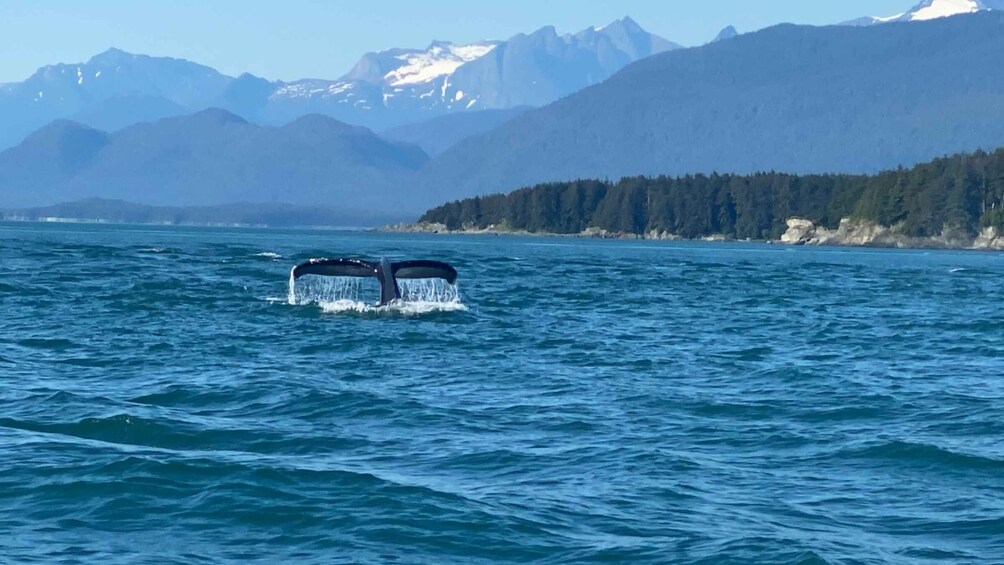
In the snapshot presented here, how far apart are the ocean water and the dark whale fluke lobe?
1.13m

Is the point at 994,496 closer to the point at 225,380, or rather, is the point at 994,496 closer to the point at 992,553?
the point at 992,553

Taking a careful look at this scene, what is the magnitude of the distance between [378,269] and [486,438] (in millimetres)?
21050

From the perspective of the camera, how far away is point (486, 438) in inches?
912

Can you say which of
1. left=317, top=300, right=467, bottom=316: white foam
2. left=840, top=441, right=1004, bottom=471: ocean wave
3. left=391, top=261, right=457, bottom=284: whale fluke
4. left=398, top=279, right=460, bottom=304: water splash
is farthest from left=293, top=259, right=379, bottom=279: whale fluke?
left=840, top=441, right=1004, bottom=471: ocean wave

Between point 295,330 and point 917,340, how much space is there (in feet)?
47.6

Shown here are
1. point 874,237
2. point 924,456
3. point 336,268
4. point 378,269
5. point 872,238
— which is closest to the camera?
point 924,456

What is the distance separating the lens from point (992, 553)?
1752cm

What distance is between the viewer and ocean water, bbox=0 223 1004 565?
17.8m

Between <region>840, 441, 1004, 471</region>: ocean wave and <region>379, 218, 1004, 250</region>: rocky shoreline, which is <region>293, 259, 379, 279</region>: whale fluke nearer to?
<region>840, 441, 1004, 471</region>: ocean wave

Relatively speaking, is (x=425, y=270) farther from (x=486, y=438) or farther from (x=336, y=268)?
(x=486, y=438)

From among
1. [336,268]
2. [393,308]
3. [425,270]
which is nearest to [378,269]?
[425,270]

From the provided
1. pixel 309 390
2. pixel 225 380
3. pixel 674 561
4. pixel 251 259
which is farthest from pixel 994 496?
pixel 251 259

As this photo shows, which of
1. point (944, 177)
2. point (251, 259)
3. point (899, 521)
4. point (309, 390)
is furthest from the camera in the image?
point (944, 177)

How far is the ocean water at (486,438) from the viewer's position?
58.4 ft
